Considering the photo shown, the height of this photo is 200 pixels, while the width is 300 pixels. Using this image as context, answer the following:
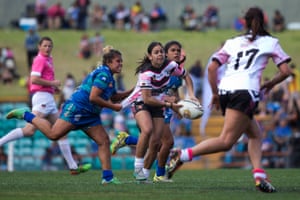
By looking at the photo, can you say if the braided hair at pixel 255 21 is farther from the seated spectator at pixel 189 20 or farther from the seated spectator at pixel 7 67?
the seated spectator at pixel 189 20

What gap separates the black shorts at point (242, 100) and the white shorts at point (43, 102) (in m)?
5.43

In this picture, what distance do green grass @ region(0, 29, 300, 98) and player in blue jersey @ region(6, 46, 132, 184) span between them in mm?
23715

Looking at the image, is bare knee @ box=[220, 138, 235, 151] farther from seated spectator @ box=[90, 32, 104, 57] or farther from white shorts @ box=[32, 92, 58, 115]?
seated spectator @ box=[90, 32, 104, 57]

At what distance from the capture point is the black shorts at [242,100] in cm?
1144

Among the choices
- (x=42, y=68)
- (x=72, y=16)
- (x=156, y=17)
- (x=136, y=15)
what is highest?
(x=42, y=68)

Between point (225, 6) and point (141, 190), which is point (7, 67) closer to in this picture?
point (225, 6)

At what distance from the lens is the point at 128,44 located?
1692 inches

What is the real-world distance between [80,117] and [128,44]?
98.9 ft

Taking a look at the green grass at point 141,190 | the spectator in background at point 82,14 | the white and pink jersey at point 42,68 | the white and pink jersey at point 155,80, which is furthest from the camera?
the spectator in background at point 82,14

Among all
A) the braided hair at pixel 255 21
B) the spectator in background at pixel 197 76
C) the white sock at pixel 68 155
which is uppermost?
the braided hair at pixel 255 21

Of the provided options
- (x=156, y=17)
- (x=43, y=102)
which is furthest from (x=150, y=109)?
(x=156, y=17)

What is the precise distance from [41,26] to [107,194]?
33.6 meters

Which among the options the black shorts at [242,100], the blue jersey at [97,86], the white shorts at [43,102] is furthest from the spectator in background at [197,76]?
the black shorts at [242,100]

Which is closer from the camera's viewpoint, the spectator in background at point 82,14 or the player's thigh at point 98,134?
the player's thigh at point 98,134
